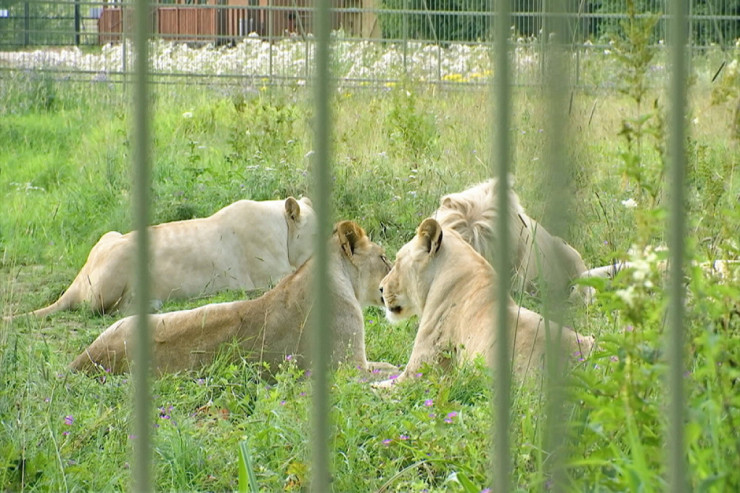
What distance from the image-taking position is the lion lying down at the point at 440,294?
4941mm

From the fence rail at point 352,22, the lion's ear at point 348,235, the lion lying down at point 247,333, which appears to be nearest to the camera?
the lion lying down at point 247,333

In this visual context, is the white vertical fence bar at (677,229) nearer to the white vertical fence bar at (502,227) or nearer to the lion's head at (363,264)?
the white vertical fence bar at (502,227)

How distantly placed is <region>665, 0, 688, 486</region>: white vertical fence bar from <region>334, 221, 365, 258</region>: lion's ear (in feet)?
13.8

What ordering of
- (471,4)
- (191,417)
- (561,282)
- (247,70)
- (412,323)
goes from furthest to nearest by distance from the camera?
(471,4), (247,70), (412,323), (191,417), (561,282)

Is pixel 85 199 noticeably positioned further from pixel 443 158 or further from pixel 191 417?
pixel 191 417

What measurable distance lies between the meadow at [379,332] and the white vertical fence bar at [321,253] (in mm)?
121

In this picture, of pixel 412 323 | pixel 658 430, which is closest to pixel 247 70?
pixel 412 323

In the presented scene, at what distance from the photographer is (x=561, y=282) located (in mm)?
1478

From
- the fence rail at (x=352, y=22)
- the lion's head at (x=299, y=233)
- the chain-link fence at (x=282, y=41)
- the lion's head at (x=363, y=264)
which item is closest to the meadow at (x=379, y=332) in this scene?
the lion's head at (x=363, y=264)

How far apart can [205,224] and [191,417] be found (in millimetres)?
3460

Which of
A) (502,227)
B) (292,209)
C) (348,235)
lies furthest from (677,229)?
(292,209)

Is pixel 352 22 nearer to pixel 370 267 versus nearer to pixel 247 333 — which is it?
pixel 370 267

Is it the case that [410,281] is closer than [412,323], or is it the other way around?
[410,281]

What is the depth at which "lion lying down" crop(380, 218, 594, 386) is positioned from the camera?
4941 mm
